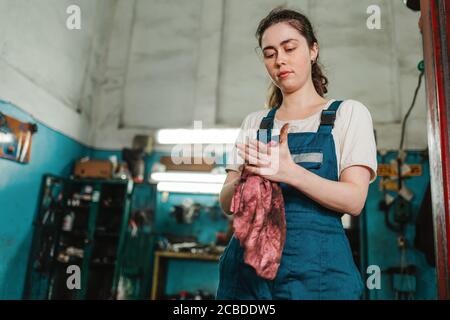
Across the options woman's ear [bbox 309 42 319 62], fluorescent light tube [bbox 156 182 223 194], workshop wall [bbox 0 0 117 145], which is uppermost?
workshop wall [bbox 0 0 117 145]

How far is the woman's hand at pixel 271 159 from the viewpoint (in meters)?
0.98

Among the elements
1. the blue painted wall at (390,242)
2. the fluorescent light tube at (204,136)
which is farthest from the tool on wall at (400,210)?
the fluorescent light tube at (204,136)

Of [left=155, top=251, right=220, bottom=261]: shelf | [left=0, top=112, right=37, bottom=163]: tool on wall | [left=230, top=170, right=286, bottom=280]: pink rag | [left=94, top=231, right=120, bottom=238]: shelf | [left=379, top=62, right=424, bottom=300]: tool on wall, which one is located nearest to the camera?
[left=230, top=170, right=286, bottom=280]: pink rag

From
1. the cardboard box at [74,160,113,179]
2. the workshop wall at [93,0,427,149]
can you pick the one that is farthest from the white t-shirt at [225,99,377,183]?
the workshop wall at [93,0,427,149]

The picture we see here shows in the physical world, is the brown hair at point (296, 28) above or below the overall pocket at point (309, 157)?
above

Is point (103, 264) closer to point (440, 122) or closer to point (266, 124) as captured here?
point (266, 124)

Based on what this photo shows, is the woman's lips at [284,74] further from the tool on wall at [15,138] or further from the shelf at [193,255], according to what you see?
the shelf at [193,255]

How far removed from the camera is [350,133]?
1116mm

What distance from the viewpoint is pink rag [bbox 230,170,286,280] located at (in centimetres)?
96

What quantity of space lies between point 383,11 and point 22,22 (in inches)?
193

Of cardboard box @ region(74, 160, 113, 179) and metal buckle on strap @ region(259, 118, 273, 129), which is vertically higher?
cardboard box @ region(74, 160, 113, 179)

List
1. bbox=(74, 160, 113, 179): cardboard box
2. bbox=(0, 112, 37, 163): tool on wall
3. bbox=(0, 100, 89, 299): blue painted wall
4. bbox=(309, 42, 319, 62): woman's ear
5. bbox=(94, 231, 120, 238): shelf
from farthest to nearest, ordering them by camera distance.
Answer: bbox=(74, 160, 113, 179): cardboard box, bbox=(94, 231, 120, 238): shelf, bbox=(0, 100, 89, 299): blue painted wall, bbox=(0, 112, 37, 163): tool on wall, bbox=(309, 42, 319, 62): woman's ear

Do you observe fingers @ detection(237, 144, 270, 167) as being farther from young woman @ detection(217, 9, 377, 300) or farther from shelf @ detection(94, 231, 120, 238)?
shelf @ detection(94, 231, 120, 238)

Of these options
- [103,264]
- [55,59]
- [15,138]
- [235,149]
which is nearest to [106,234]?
[103,264]
